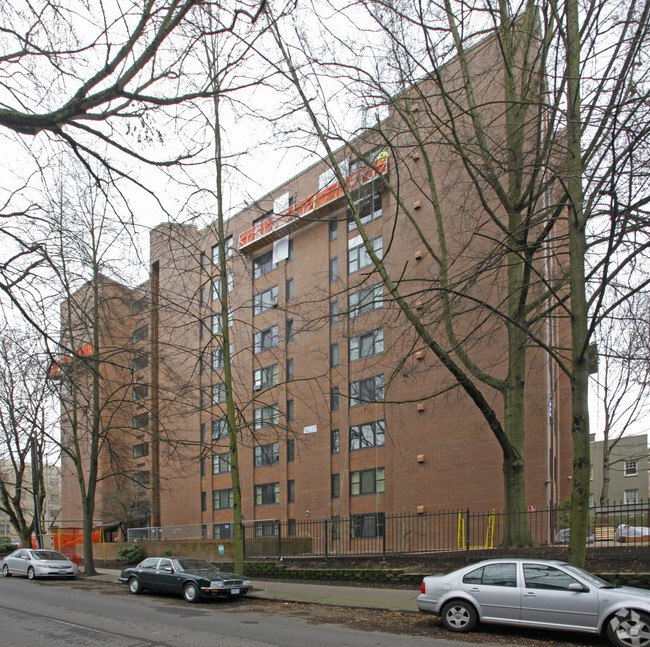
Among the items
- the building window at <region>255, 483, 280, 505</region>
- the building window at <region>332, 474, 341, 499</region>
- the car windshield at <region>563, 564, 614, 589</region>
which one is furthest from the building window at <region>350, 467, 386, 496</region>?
the car windshield at <region>563, 564, 614, 589</region>

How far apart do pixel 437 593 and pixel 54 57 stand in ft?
33.3

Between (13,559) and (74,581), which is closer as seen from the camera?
(74,581)

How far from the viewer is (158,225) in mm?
9375

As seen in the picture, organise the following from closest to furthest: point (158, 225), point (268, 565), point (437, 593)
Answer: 1. point (158, 225)
2. point (437, 593)
3. point (268, 565)

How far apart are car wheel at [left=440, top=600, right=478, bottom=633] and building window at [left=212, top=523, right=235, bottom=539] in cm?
2946

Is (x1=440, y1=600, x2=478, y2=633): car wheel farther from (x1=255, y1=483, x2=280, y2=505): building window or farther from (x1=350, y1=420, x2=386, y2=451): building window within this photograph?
(x1=255, y1=483, x2=280, y2=505): building window

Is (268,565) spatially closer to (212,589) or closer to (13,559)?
(212,589)

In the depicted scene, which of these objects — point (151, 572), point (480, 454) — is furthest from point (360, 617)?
point (480, 454)

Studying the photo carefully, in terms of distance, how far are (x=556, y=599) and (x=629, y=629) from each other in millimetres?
1149

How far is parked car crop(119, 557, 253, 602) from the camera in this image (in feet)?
53.5

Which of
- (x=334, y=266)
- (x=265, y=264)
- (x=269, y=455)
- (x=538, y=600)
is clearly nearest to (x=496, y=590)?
(x=538, y=600)

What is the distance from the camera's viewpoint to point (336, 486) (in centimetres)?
3278

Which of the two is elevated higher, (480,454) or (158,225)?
(158,225)

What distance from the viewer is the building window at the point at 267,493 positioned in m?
36.6
